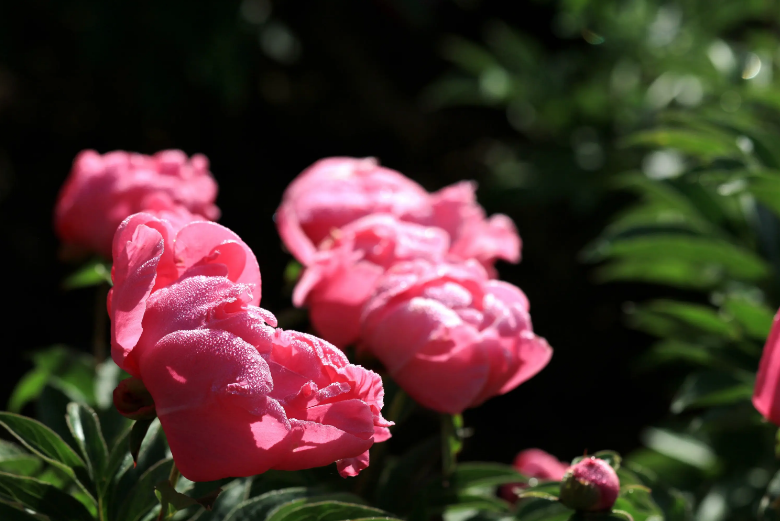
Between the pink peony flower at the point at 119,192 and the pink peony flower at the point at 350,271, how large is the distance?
18 centimetres

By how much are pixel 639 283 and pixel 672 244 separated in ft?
4.81

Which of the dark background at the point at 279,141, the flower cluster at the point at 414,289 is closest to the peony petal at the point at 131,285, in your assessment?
the flower cluster at the point at 414,289

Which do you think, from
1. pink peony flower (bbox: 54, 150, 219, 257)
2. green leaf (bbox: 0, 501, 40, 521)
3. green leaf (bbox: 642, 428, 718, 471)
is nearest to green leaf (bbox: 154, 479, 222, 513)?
green leaf (bbox: 0, 501, 40, 521)

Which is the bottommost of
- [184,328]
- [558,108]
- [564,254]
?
[564,254]

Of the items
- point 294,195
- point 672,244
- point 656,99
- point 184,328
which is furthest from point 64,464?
point 656,99

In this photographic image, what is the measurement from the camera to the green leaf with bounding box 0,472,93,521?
562 millimetres

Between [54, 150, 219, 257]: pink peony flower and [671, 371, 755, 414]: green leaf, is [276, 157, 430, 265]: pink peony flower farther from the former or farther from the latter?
[671, 371, 755, 414]: green leaf

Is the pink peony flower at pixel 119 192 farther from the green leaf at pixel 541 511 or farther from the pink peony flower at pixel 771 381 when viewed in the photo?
the pink peony flower at pixel 771 381

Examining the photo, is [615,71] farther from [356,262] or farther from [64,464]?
[64,464]

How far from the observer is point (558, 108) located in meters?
2.38

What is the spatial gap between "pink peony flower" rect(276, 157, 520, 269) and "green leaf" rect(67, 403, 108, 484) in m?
0.25

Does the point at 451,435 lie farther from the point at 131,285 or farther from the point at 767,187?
the point at 767,187

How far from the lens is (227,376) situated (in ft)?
1.48

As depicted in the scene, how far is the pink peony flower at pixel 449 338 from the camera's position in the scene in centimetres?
62
